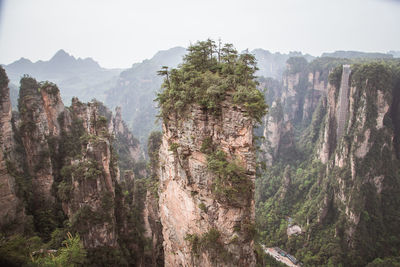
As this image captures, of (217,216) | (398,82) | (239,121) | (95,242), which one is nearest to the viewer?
(239,121)

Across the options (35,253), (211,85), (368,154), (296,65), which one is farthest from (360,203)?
(296,65)

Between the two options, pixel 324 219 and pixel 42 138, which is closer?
pixel 42 138

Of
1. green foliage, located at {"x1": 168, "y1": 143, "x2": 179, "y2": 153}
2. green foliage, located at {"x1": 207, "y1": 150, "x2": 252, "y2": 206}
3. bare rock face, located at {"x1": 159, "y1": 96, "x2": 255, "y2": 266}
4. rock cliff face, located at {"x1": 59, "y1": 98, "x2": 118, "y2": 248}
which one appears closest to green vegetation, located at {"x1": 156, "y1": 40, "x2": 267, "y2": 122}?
bare rock face, located at {"x1": 159, "y1": 96, "x2": 255, "y2": 266}

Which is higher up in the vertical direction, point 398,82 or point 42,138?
point 398,82

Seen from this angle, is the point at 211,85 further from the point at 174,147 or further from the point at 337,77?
the point at 337,77

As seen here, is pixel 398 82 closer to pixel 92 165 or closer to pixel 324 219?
pixel 324 219

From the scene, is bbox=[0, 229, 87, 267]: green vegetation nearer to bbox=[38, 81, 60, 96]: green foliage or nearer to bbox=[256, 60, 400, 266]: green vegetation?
bbox=[38, 81, 60, 96]: green foliage

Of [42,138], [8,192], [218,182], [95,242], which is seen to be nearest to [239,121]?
[218,182]
